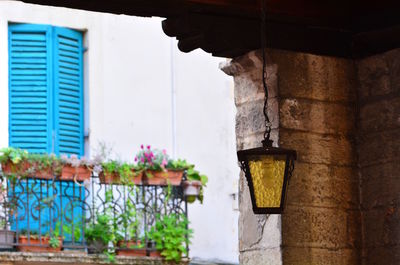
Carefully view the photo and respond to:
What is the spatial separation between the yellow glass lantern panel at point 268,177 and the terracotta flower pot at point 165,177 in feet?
24.6

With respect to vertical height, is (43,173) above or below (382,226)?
above

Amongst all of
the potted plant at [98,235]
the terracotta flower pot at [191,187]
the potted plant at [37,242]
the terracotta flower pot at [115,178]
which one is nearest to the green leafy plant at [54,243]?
the potted plant at [37,242]

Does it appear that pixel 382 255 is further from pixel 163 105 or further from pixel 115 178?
pixel 163 105

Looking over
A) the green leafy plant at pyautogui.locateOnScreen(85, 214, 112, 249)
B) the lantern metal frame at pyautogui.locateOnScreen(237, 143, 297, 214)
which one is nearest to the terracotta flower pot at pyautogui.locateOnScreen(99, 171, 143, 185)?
the green leafy plant at pyautogui.locateOnScreen(85, 214, 112, 249)

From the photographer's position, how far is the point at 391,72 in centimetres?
788

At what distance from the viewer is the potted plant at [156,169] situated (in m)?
14.5

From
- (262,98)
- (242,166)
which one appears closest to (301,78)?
(262,98)

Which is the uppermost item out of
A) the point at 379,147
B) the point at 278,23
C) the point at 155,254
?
the point at 278,23

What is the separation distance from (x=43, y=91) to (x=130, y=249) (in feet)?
6.41

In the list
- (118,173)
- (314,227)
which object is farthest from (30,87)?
(314,227)

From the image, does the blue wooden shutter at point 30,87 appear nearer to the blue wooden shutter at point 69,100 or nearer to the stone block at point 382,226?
the blue wooden shutter at point 69,100

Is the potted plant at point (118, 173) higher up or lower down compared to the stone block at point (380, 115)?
higher up

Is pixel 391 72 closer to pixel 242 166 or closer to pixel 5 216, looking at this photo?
pixel 242 166

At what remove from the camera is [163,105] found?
1552 centimetres
